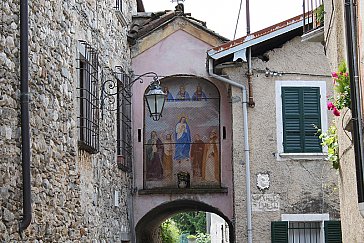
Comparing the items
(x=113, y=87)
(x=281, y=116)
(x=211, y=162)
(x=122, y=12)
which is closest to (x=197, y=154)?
(x=211, y=162)

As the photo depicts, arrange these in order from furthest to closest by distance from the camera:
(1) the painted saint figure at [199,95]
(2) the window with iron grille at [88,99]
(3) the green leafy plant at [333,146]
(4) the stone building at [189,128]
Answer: (1) the painted saint figure at [199,95]
(4) the stone building at [189,128]
(2) the window with iron grille at [88,99]
(3) the green leafy plant at [333,146]

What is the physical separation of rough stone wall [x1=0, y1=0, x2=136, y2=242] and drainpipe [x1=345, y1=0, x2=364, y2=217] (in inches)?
135

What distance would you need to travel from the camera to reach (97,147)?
1293 centimetres

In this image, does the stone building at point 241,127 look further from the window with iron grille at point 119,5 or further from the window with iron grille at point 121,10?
the window with iron grille at point 119,5

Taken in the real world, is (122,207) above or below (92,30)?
below

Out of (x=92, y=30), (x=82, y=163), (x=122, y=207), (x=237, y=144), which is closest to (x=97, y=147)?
(x=82, y=163)

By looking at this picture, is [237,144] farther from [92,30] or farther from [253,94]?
[92,30]

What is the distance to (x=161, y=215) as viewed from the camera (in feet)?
66.1

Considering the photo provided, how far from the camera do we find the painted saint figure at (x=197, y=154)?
17.5 meters

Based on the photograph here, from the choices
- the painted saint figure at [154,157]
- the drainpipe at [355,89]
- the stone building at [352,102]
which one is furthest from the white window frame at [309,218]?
the drainpipe at [355,89]

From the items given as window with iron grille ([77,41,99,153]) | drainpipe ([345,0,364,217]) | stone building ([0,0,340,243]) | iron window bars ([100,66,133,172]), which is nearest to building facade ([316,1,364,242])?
drainpipe ([345,0,364,217])

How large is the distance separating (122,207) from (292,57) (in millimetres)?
4610

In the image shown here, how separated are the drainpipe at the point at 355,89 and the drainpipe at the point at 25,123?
3337 mm

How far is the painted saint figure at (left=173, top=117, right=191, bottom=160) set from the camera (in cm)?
1764
